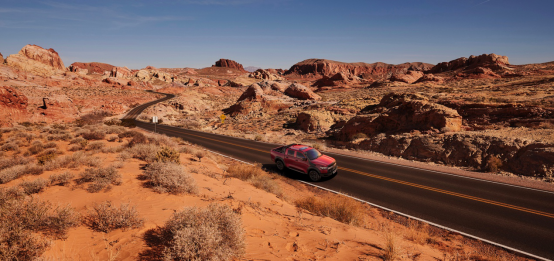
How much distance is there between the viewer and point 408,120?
70.0 feet

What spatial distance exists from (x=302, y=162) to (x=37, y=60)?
422 ft

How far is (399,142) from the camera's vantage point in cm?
1823

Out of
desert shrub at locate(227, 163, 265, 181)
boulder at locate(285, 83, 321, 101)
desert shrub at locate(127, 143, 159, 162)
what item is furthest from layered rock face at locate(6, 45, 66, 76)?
desert shrub at locate(227, 163, 265, 181)

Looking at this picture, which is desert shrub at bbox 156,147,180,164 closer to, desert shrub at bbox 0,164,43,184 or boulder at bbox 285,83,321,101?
desert shrub at bbox 0,164,43,184

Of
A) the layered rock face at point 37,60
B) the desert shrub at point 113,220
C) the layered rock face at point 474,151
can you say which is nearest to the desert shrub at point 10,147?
the desert shrub at point 113,220

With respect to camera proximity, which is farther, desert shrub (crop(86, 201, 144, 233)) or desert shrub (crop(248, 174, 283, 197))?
desert shrub (crop(248, 174, 283, 197))

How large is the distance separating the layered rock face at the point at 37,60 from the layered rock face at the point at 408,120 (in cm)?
11017

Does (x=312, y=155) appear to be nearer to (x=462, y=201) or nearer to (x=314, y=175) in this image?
(x=314, y=175)

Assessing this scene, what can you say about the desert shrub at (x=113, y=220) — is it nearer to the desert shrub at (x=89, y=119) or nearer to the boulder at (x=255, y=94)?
the desert shrub at (x=89, y=119)

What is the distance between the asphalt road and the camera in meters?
7.07

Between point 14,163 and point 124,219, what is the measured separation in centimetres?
894

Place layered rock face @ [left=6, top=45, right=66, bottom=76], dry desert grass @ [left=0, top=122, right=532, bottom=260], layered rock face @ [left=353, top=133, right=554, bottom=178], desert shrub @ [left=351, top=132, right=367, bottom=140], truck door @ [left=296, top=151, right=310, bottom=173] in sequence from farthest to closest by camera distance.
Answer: layered rock face @ [left=6, top=45, right=66, bottom=76]
desert shrub @ [left=351, top=132, right=367, bottom=140]
truck door @ [left=296, top=151, right=310, bottom=173]
layered rock face @ [left=353, top=133, right=554, bottom=178]
dry desert grass @ [left=0, top=122, right=532, bottom=260]

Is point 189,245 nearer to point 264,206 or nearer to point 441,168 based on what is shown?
point 264,206

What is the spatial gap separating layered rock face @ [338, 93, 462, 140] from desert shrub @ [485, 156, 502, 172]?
5199mm
